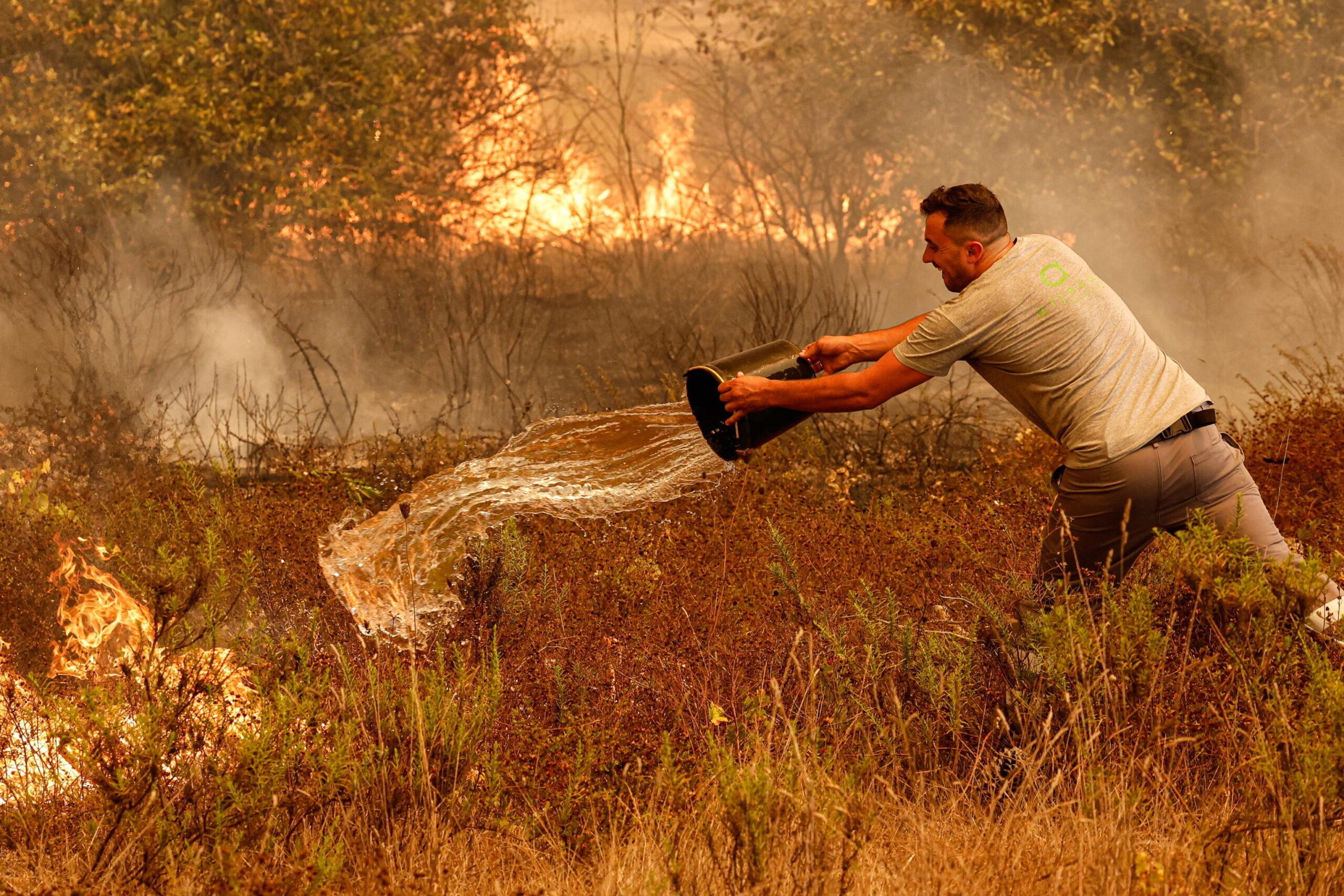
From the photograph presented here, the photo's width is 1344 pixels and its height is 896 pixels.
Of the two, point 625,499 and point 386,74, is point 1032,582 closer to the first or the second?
point 625,499

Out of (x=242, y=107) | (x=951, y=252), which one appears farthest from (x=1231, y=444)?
(x=242, y=107)

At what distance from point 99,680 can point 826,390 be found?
2.20 m

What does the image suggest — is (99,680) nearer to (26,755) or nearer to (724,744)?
(26,755)

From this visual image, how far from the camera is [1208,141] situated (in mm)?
10344

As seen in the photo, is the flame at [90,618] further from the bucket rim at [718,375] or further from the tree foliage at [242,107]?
the tree foliage at [242,107]

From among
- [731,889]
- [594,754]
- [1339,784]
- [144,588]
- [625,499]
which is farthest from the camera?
[625,499]

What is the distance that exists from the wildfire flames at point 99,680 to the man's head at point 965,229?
6.74 feet

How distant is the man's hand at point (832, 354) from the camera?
141 inches

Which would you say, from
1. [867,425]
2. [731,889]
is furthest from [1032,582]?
[867,425]

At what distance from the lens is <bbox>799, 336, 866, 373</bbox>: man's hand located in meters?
3.58

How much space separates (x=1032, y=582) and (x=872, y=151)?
8094 mm

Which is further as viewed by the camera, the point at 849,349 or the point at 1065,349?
the point at 849,349

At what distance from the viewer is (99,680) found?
11.6 feet

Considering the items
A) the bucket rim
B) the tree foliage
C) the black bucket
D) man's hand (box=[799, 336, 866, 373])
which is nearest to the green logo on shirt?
man's hand (box=[799, 336, 866, 373])
